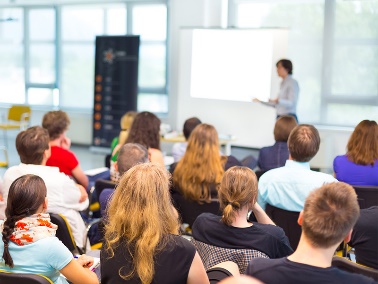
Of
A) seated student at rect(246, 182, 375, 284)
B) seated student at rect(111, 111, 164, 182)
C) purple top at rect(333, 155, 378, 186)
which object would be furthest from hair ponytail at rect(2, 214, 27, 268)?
purple top at rect(333, 155, 378, 186)

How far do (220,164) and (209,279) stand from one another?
1.68 meters

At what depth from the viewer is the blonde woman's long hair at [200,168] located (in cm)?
352

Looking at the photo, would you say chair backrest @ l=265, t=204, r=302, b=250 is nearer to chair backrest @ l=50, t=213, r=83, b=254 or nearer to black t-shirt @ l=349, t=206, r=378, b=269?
black t-shirt @ l=349, t=206, r=378, b=269

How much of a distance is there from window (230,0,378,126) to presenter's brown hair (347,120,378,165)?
3.79m

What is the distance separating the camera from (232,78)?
24.3ft

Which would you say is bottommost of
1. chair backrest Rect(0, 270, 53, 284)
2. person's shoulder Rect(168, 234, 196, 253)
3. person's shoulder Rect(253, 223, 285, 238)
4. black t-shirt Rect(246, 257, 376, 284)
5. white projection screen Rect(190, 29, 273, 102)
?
chair backrest Rect(0, 270, 53, 284)

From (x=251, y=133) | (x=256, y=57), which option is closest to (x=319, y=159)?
(x=251, y=133)

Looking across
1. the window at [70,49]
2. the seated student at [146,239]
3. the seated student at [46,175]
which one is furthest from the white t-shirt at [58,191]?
the window at [70,49]

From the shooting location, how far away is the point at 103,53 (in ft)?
29.7

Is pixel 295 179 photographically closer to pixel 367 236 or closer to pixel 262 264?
pixel 367 236

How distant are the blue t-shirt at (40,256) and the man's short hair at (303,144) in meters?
1.60

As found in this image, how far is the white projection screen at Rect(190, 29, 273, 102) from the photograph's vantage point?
7.19 meters

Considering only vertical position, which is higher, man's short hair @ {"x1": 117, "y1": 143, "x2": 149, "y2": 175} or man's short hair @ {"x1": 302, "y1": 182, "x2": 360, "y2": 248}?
man's short hair @ {"x1": 302, "y1": 182, "x2": 360, "y2": 248}

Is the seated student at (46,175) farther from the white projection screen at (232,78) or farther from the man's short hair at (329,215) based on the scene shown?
the white projection screen at (232,78)
